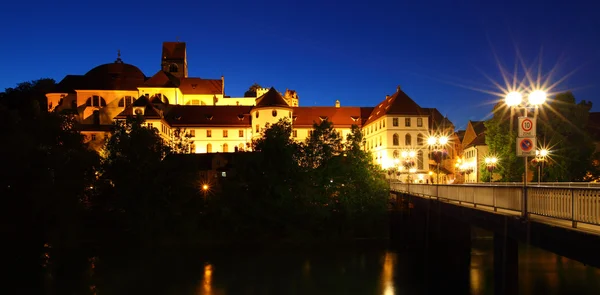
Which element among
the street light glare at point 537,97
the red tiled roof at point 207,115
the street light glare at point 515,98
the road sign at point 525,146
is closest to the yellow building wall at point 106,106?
the red tiled roof at point 207,115

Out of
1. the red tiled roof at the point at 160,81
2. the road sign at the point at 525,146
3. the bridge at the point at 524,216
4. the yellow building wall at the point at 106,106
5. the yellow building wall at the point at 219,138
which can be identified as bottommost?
the bridge at the point at 524,216

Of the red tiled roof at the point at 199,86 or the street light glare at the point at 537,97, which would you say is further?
the red tiled roof at the point at 199,86

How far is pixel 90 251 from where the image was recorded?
44594mm

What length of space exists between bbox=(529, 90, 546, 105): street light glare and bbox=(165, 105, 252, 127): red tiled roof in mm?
75882

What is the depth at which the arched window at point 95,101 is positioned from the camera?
9538 centimetres

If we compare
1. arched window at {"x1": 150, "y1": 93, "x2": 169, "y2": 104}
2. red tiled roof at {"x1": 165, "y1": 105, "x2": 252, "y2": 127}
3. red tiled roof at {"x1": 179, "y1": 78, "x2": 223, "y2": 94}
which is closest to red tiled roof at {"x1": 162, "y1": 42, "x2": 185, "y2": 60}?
red tiled roof at {"x1": 179, "y1": 78, "x2": 223, "y2": 94}

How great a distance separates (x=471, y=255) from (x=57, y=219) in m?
34.2

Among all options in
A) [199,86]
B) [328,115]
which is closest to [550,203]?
[328,115]

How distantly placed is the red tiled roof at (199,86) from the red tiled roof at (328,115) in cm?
2036

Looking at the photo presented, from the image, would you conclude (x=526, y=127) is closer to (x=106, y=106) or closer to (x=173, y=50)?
(x=106, y=106)

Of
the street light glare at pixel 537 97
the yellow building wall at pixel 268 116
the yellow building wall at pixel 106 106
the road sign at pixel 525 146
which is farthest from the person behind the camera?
the yellow building wall at pixel 106 106

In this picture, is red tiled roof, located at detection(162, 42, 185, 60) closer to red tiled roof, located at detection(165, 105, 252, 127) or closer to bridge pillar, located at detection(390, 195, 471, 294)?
red tiled roof, located at detection(165, 105, 252, 127)

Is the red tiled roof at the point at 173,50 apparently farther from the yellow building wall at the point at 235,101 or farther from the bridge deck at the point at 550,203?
the bridge deck at the point at 550,203

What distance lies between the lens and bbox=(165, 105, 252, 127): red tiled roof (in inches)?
3597
